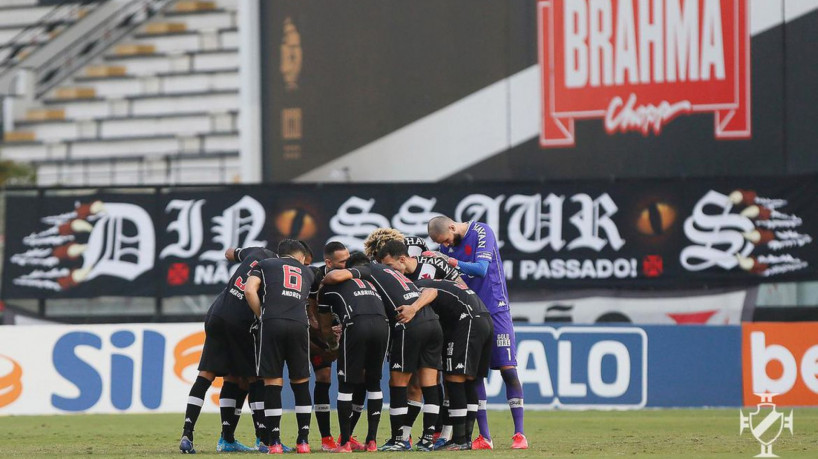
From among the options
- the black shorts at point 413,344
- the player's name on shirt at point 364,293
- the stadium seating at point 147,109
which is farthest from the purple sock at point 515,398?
the stadium seating at point 147,109

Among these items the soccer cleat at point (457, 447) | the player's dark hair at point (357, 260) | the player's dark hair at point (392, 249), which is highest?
the player's dark hair at point (392, 249)

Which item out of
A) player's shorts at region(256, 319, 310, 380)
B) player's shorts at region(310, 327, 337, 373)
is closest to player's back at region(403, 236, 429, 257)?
player's shorts at region(310, 327, 337, 373)

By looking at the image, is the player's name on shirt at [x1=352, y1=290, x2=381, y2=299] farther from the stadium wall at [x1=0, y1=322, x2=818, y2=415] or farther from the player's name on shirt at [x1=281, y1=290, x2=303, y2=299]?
the stadium wall at [x1=0, y1=322, x2=818, y2=415]

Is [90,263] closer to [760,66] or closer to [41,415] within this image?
[41,415]

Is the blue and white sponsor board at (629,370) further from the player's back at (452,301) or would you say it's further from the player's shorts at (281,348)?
the player's shorts at (281,348)

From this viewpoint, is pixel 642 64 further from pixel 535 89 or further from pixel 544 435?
pixel 544 435

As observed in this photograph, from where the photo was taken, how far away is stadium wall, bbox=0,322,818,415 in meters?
18.2

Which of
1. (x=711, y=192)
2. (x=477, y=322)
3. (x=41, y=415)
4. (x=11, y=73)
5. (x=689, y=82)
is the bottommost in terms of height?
(x=41, y=415)

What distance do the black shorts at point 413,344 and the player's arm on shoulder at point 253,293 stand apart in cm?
127

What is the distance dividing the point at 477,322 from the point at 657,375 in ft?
22.7

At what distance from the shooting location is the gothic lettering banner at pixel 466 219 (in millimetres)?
19078

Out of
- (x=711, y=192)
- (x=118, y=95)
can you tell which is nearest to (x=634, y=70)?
→ (x=711, y=192)

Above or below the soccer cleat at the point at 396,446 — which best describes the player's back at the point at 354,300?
above

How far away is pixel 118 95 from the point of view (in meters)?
31.9
